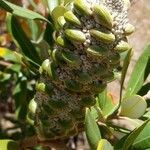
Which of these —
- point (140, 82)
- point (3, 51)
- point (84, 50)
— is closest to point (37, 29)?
point (3, 51)

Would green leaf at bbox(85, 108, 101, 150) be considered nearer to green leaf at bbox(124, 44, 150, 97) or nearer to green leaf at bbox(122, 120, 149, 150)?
green leaf at bbox(122, 120, 149, 150)

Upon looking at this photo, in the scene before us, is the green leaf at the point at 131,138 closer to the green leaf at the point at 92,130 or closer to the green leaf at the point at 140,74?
the green leaf at the point at 92,130

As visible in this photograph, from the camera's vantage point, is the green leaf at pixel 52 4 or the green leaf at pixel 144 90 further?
the green leaf at pixel 144 90

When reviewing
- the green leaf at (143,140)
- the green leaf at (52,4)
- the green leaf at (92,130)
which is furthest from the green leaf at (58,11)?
the green leaf at (143,140)

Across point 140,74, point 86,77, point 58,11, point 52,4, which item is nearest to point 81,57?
point 86,77

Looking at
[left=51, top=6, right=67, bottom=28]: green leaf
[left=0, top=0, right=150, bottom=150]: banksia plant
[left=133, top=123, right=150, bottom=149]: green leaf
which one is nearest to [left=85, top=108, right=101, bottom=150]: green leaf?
[left=0, top=0, right=150, bottom=150]: banksia plant

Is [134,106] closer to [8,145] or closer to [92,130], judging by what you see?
[92,130]
